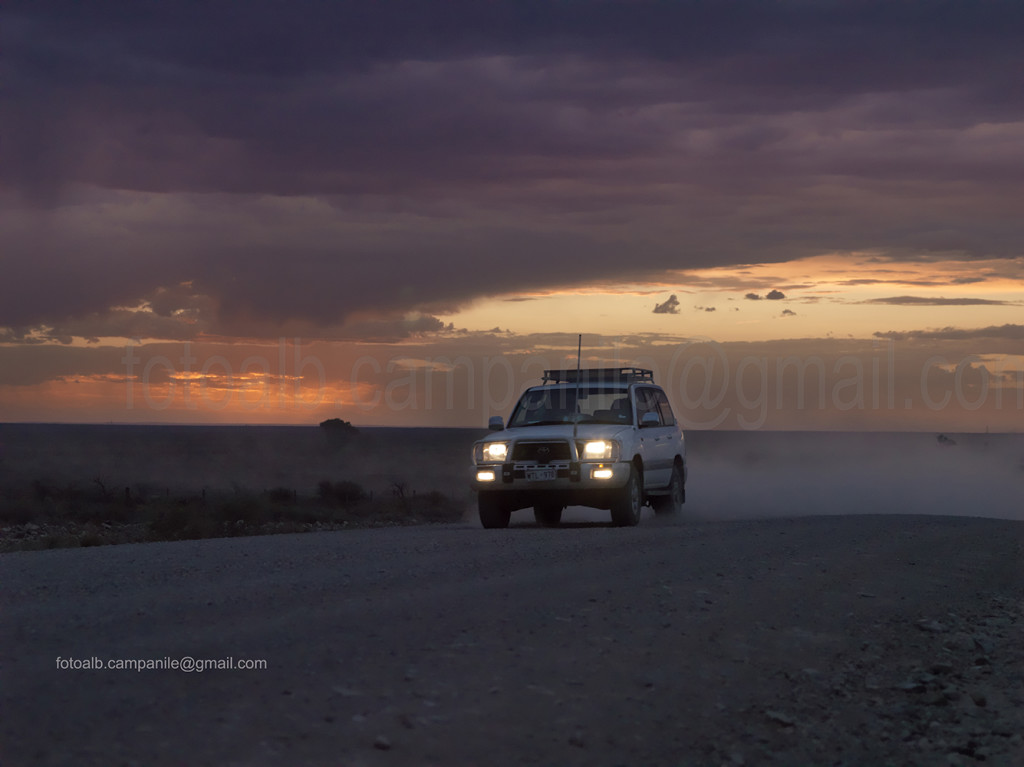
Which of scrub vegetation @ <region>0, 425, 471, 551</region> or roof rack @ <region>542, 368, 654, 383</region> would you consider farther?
scrub vegetation @ <region>0, 425, 471, 551</region>

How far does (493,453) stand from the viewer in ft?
52.9

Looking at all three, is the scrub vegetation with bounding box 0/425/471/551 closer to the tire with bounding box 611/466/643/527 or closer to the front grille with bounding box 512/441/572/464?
the front grille with bounding box 512/441/572/464

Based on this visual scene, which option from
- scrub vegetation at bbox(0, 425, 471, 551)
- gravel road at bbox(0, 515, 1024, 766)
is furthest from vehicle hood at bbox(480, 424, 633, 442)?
scrub vegetation at bbox(0, 425, 471, 551)

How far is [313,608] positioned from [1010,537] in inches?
421

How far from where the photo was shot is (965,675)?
748 cm

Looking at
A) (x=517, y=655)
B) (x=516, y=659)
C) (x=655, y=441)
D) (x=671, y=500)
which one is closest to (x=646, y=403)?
(x=655, y=441)

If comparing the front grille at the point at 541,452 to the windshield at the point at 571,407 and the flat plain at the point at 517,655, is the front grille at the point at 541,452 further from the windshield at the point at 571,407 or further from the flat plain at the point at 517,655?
the flat plain at the point at 517,655

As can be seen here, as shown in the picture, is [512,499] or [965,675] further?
[512,499]

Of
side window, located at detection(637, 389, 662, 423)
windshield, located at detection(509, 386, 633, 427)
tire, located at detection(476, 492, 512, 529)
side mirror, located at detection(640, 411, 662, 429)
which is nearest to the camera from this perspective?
tire, located at detection(476, 492, 512, 529)

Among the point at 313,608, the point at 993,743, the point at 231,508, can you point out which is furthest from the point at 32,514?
the point at 993,743

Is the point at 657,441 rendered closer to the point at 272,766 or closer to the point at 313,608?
the point at 313,608

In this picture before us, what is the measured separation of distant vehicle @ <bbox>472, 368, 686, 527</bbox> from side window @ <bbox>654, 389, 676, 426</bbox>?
286mm

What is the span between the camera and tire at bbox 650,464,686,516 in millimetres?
19000

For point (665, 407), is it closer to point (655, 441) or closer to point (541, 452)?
point (655, 441)
